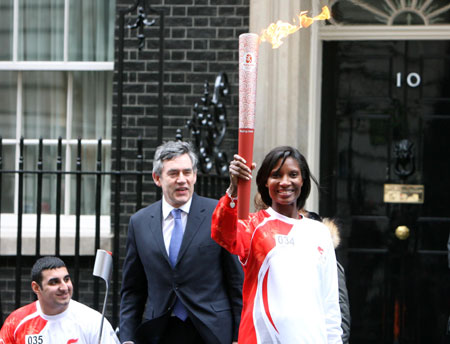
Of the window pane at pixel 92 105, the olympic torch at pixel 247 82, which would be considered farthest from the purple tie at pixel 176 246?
the window pane at pixel 92 105

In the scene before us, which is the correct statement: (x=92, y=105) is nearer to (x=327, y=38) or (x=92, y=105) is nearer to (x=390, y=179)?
(x=327, y=38)

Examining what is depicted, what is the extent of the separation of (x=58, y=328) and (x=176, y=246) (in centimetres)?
85

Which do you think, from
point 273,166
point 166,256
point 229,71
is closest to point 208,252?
point 166,256

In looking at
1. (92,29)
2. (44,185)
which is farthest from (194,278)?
(92,29)

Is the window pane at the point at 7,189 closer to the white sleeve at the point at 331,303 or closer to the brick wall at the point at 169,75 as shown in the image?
the brick wall at the point at 169,75

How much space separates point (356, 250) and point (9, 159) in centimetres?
317

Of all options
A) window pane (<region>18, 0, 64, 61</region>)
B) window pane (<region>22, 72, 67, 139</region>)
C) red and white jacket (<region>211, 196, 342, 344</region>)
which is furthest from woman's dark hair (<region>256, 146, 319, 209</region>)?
window pane (<region>18, 0, 64, 61</region>)

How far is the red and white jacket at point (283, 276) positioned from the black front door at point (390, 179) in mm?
3682

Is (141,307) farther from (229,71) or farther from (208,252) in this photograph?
(229,71)

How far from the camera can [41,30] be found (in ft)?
25.1

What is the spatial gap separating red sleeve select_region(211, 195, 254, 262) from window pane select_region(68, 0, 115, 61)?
4.33m

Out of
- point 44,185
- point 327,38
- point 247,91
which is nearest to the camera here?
point 247,91

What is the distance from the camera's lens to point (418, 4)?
7.32 m

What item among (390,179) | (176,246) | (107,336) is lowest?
(107,336)
